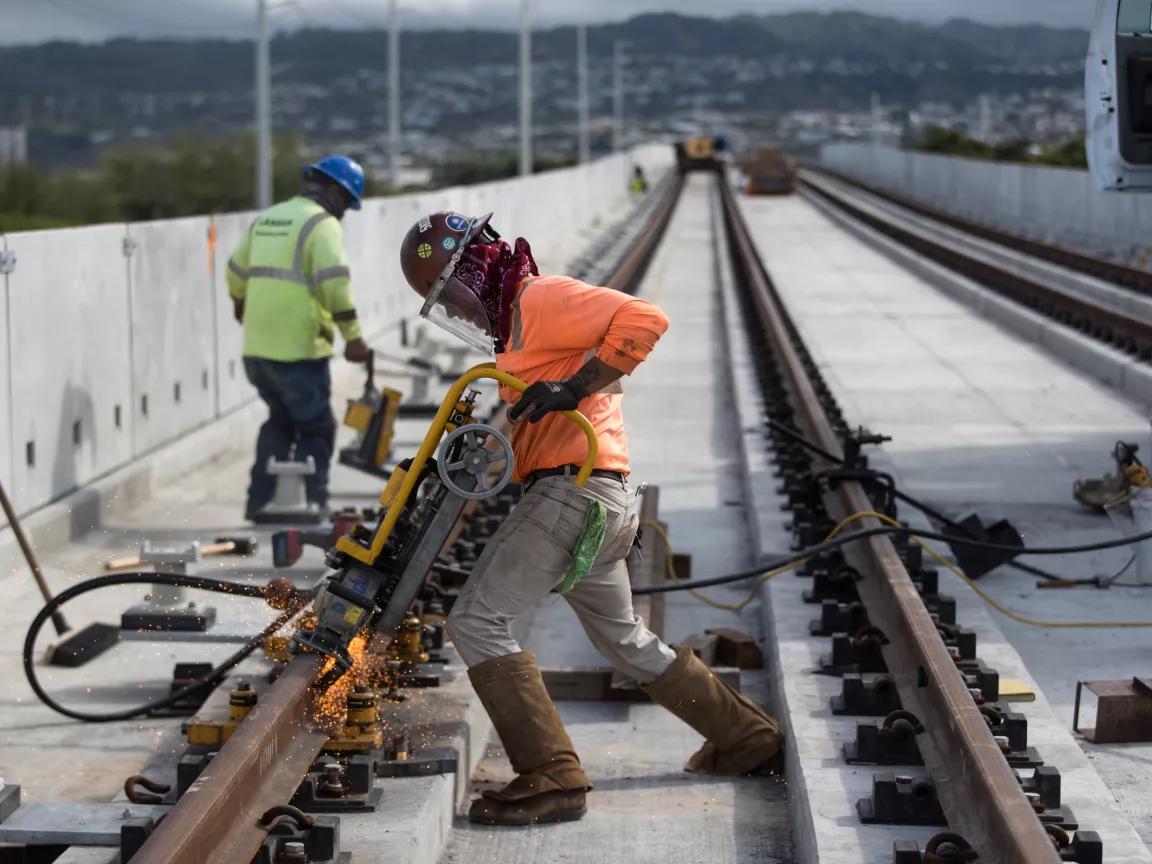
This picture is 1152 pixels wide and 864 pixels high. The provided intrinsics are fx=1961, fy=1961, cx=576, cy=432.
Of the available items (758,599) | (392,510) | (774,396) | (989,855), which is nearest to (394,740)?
(392,510)

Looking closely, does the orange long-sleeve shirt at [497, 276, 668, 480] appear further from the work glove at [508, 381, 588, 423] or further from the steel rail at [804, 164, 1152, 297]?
the steel rail at [804, 164, 1152, 297]

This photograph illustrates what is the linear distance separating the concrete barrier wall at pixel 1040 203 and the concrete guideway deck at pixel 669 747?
5.28 m

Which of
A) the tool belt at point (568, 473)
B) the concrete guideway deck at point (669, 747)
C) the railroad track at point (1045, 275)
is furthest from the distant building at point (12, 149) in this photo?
the tool belt at point (568, 473)

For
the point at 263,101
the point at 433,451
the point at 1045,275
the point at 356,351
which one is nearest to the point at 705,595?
the point at 356,351

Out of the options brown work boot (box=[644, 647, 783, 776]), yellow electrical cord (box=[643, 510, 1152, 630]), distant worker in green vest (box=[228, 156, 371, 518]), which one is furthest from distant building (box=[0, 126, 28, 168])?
brown work boot (box=[644, 647, 783, 776])

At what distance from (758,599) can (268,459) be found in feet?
10.6

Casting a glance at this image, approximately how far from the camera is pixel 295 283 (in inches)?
419

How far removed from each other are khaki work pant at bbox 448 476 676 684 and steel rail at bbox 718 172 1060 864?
106cm

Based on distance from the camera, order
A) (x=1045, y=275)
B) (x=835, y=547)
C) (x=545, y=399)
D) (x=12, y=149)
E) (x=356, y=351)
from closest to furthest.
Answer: (x=545, y=399) → (x=835, y=547) → (x=356, y=351) → (x=1045, y=275) → (x=12, y=149)

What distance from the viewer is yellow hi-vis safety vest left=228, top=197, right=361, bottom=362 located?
10555 mm

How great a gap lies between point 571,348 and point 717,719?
4.79 feet

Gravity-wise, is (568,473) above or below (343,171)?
below

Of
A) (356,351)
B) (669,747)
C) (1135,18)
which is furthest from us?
(1135,18)

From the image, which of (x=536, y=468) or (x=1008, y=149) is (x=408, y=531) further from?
(x=1008, y=149)
